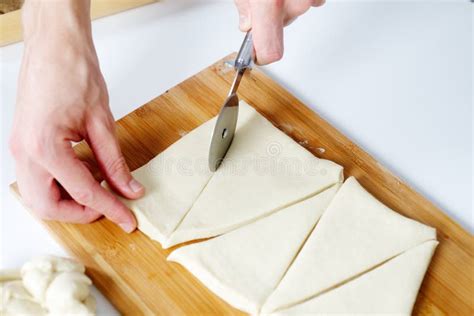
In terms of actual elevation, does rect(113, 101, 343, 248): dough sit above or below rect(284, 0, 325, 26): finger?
below

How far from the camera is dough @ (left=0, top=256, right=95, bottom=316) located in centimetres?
161

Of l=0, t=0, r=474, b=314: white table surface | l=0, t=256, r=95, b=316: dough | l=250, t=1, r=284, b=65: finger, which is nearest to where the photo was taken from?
l=0, t=256, r=95, b=316: dough

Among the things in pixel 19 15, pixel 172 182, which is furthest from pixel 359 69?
pixel 19 15

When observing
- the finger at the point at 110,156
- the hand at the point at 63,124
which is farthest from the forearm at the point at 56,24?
the finger at the point at 110,156

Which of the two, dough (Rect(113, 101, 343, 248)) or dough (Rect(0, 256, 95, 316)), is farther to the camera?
dough (Rect(113, 101, 343, 248))

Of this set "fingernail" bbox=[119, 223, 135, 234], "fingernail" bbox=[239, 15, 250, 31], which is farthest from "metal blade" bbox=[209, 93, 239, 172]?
"fingernail" bbox=[119, 223, 135, 234]

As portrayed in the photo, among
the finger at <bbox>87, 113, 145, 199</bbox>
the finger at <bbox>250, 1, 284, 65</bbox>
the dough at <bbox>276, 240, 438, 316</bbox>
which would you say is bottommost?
the dough at <bbox>276, 240, 438, 316</bbox>

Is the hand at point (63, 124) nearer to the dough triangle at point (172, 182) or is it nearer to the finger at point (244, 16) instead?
the dough triangle at point (172, 182)

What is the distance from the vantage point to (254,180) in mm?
2006

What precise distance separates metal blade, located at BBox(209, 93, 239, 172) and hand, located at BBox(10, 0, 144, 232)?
0.30m

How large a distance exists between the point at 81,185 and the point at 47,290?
13.1 inches

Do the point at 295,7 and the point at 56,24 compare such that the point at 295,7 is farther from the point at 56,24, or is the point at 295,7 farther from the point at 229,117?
the point at 56,24

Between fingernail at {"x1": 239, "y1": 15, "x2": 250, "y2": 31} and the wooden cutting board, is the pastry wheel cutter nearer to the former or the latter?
fingernail at {"x1": 239, "y1": 15, "x2": 250, "y2": 31}

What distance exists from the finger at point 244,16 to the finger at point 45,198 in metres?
0.86
